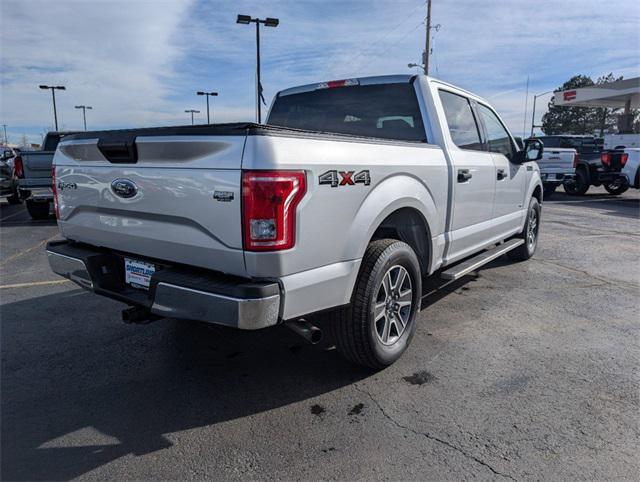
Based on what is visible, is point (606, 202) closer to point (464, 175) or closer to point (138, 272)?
point (464, 175)

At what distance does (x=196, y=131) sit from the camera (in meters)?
2.55

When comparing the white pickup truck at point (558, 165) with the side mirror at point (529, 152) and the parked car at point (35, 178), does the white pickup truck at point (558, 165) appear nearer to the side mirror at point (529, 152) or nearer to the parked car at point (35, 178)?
the side mirror at point (529, 152)

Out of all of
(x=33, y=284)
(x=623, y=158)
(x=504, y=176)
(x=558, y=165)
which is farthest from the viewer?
(x=558, y=165)

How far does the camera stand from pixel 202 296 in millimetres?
2428

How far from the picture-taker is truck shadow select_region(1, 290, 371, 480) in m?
2.53

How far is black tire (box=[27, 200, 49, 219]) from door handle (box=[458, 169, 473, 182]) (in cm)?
936

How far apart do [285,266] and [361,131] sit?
2159mm

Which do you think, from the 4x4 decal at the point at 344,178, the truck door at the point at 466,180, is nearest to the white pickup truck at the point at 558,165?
the truck door at the point at 466,180

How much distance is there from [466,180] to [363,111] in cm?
107

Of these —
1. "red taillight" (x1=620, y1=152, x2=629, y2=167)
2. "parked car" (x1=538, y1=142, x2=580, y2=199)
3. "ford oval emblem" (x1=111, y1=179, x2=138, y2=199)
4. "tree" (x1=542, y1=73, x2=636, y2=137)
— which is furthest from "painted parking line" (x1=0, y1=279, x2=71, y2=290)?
"tree" (x1=542, y1=73, x2=636, y2=137)

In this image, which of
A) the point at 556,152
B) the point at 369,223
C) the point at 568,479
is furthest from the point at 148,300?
the point at 556,152

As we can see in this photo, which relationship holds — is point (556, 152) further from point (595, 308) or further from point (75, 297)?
point (75, 297)

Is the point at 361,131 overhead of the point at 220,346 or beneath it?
overhead

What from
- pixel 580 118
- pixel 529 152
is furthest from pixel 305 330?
pixel 580 118
